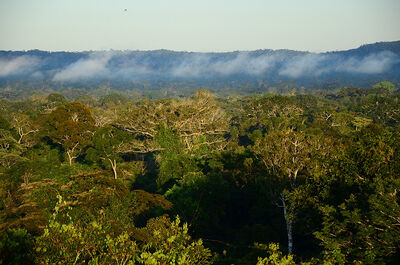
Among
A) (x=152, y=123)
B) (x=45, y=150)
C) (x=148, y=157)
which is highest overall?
(x=152, y=123)

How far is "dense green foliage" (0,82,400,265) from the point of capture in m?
9.94

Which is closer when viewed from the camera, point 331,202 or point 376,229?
point 376,229

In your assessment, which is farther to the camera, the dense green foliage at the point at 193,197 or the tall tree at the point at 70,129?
the tall tree at the point at 70,129

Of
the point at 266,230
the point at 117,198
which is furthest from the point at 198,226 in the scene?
the point at 117,198

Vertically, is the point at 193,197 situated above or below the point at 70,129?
below

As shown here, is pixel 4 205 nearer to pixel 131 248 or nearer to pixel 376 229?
pixel 131 248

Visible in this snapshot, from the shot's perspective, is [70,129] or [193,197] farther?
[70,129]

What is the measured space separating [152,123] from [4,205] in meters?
19.5

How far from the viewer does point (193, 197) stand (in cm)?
2625

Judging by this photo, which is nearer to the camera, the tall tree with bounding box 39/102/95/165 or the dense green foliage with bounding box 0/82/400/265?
the dense green foliage with bounding box 0/82/400/265

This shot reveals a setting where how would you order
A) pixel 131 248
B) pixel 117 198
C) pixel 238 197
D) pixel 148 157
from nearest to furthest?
pixel 131 248 < pixel 117 198 < pixel 238 197 < pixel 148 157

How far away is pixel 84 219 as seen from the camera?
18.5m

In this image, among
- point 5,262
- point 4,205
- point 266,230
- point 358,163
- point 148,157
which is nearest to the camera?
point 5,262

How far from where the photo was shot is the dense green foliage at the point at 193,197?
9938 millimetres
